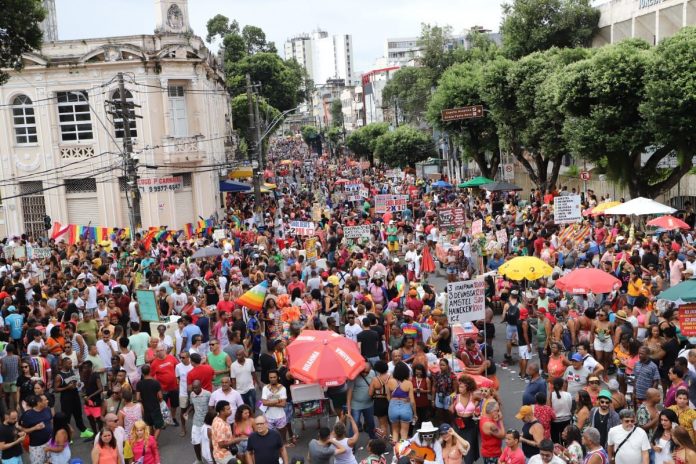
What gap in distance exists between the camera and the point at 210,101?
4200cm

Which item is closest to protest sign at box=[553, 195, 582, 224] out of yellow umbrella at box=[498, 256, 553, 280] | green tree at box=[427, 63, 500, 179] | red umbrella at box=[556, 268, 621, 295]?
yellow umbrella at box=[498, 256, 553, 280]

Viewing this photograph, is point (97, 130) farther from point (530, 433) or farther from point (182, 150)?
point (530, 433)

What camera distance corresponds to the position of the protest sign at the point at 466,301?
12.7 m

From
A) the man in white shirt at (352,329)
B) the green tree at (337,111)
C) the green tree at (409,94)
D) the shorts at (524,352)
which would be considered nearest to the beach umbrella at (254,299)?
the man in white shirt at (352,329)

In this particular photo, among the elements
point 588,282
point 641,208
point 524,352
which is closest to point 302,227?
point 641,208

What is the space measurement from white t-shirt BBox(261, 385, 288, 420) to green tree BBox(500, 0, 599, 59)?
1441 inches

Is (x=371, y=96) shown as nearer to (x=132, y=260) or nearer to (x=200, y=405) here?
(x=132, y=260)

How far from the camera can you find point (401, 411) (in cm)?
1085

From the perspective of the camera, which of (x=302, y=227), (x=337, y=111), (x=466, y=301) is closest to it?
(x=466, y=301)

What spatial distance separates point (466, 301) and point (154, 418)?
491 centimetres

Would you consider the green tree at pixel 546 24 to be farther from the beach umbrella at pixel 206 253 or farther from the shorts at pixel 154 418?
the shorts at pixel 154 418

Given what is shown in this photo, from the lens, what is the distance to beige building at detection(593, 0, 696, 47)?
37281 millimetres

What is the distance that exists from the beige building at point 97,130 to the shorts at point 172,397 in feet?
77.7

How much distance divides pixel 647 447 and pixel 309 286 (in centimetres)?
1016
